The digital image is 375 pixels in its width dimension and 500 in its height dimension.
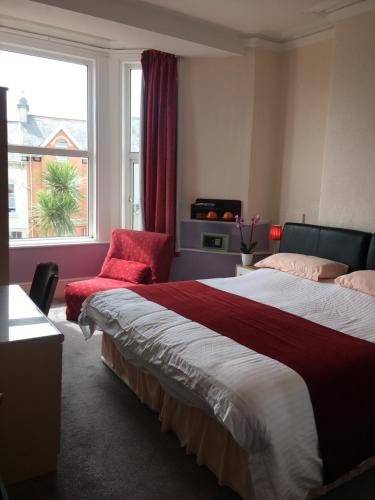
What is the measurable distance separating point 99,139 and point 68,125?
1.21 feet

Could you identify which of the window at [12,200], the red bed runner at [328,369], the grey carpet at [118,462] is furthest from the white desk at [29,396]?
the window at [12,200]

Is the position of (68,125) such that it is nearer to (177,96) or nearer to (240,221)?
(177,96)

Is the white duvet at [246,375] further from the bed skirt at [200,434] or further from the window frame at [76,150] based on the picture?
the window frame at [76,150]

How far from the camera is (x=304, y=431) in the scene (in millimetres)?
1645

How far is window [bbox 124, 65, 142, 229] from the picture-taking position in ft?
15.7

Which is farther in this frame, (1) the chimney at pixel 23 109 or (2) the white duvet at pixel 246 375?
(1) the chimney at pixel 23 109

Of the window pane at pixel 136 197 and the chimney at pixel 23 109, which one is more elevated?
the chimney at pixel 23 109

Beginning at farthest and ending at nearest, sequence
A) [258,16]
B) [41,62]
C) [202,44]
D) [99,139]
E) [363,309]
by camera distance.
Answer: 1. [99,139]
2. [41,62]
3. [202,44]
4. [258,16]
5. [363,309]

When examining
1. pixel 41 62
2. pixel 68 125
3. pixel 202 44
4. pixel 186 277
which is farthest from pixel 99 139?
pixel 186 277

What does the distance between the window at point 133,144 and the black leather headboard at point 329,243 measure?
175cm

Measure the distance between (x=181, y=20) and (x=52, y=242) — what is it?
2676mm

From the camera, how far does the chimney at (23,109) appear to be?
4363mm

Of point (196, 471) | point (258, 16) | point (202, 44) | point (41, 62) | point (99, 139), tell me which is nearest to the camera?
point (196, 471)

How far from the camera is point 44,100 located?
4488 mm
